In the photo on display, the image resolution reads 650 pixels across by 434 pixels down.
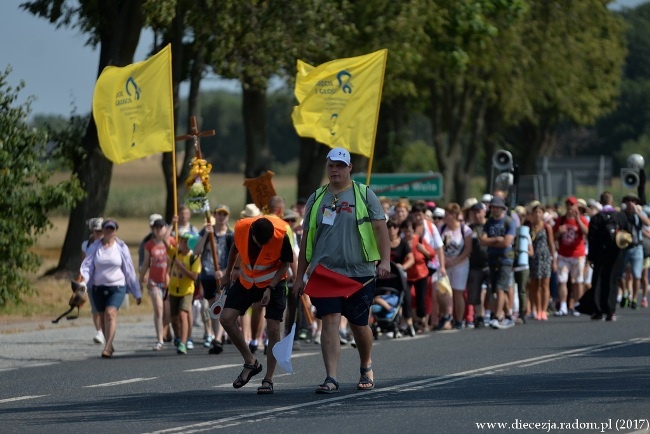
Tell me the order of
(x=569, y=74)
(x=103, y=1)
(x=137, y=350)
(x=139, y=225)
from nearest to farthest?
(x=137, y=350), (x=103, y=1), (x=569, y=74), (x=139, y=225)

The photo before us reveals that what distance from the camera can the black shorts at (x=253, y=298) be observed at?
44.0 feet

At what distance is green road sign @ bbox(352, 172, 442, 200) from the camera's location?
32.7 m

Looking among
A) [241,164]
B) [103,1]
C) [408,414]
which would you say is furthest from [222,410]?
[241,164]

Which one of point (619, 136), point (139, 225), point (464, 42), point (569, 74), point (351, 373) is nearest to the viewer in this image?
point (351, 373)

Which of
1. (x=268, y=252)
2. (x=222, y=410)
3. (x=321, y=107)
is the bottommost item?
(x=222, y=410)

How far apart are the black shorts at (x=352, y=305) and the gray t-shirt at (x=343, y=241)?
0.40 ft

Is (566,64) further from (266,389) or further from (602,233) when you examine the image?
(266,389)

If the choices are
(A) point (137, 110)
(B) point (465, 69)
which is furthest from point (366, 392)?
(B) point (465, 69)

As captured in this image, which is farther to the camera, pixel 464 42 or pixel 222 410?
pixel 464 42

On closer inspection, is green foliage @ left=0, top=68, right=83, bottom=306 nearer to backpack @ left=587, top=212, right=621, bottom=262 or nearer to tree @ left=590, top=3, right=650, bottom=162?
backpack @ left=587, top=212, right=621, bottom=262

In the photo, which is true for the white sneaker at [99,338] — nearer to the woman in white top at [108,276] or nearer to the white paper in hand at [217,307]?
the woman in white top at [108,276]

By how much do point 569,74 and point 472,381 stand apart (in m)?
41.0

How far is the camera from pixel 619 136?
127 meters

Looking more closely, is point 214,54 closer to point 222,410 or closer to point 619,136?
point 222,410
